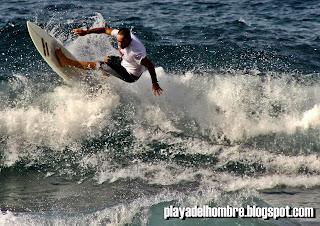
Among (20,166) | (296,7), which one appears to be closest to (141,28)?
(296,7)

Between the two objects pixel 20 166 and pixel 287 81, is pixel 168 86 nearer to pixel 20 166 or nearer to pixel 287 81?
pixel 287 81

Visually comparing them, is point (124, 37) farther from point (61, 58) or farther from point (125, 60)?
point (61, 58)

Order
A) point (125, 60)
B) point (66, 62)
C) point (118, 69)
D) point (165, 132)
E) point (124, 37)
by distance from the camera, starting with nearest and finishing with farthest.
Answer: point (124, 37) < point (125, 60) < point (118, 69) < point (165, 132) < point (66, 62)

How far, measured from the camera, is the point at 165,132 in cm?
1066

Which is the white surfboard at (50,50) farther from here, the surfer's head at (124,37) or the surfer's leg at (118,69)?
the surfer's head at (124,37)

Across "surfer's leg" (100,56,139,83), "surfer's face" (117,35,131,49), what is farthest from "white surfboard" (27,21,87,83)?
"surfer's face" (117,35,131,49)

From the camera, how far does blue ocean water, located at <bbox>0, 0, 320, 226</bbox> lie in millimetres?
8250

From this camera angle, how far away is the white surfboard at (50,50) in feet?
35.5

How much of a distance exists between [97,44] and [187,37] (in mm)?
3728

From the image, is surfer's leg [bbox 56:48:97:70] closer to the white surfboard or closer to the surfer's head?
the white surfboard

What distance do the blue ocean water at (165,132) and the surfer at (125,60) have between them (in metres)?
0.70

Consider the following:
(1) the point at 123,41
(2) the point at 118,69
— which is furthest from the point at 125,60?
Result: (1) the point at 123,41

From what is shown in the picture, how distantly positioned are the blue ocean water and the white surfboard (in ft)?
1.13

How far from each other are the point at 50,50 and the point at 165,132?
3.09m
